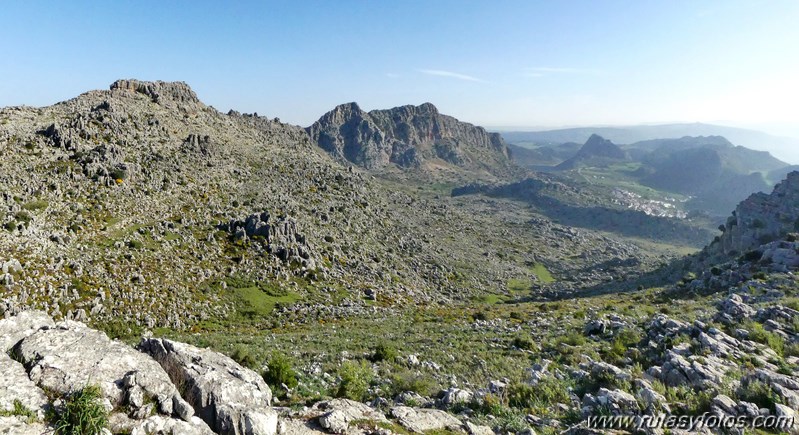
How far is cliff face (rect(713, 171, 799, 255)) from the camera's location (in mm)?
66938

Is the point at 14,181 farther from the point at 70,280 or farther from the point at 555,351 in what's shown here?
the point at 555,351

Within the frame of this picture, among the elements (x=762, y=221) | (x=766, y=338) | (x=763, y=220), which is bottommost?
(x=762, y=221)

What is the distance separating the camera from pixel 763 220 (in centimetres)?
7400

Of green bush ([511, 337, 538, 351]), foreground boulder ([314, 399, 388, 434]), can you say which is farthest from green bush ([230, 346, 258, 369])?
green bush ([511, 337, 538, 351])

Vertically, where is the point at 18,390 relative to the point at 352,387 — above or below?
above

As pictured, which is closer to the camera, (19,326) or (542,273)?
(19,326)

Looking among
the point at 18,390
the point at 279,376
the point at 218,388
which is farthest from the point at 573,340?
the point at 18,390

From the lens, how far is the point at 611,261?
390ft

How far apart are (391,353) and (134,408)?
16.4m

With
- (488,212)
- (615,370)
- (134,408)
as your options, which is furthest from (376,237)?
(488,212)

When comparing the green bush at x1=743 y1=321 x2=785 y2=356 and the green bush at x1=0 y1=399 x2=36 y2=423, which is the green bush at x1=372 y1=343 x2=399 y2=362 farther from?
the green bush at x1=743 y1=321 x2=785 y2=356

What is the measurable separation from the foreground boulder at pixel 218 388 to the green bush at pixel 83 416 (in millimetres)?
2313

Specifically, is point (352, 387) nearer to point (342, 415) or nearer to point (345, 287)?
point (342, 415)

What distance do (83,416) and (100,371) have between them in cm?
243
